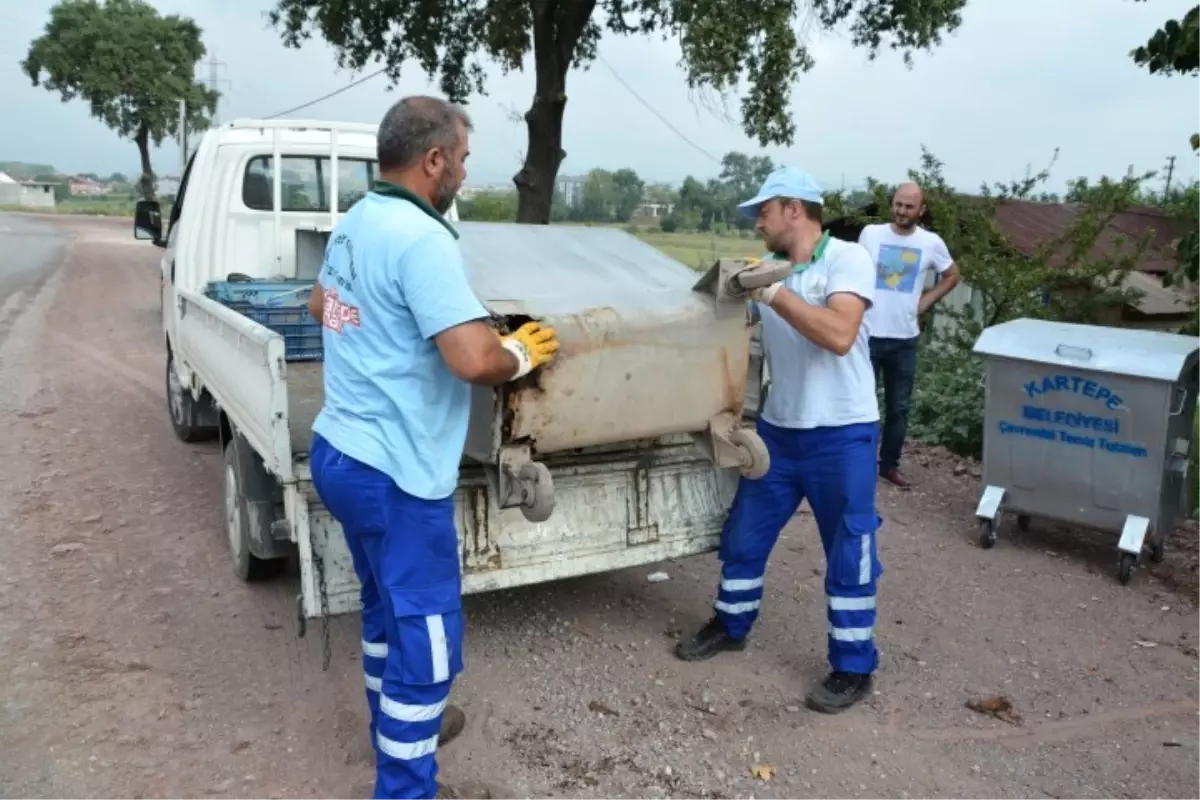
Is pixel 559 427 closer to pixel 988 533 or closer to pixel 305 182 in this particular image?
pixel 988 533

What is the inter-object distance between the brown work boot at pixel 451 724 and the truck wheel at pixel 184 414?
3984 millimetres

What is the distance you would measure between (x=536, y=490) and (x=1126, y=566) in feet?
10.9

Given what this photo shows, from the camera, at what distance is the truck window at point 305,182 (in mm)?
6574

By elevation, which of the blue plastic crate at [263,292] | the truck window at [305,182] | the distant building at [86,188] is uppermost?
the distant building at [86,188]

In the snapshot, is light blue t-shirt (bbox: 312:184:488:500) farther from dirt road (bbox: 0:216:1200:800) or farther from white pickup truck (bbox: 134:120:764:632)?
dirt road (bbox: 0:216:1200:800)

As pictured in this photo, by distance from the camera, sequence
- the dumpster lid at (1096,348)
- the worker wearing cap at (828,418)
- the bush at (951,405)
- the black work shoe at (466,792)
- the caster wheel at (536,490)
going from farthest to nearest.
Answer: the bush at (951,405), the dumpster lid at (1096,348), the worker wearing cap at (828,418), the black work shoe at (466,792), the caster wheel at (536,490)

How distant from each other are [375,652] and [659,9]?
37.4 ft

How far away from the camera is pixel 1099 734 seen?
3486 mm

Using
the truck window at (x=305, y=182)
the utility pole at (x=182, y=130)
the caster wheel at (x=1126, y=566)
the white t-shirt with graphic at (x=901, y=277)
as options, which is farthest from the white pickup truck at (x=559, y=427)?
the utility pole at (x=182, y=130)

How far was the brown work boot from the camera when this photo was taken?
3.34 meters

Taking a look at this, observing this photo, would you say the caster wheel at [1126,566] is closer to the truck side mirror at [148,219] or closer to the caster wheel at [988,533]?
the caster wheel at [988,533]

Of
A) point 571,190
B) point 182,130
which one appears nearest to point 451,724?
point 571,190

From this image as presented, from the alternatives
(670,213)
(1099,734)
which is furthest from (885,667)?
(670,213)

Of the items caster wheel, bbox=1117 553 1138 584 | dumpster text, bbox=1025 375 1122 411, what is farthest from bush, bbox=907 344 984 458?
caster wheel, bbox=1117 553 1138 584
